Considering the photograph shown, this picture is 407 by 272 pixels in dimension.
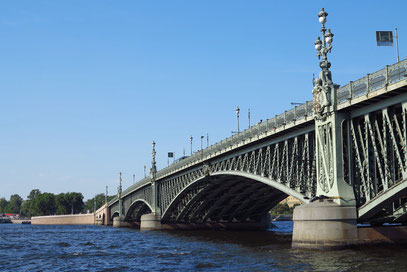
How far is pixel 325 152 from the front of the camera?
35.2 metres

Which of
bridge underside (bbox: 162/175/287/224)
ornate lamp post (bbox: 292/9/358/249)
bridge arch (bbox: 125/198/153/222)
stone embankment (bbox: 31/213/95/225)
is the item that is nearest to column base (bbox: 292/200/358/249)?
ornate lamp post (bbox: 292/9/358/249)

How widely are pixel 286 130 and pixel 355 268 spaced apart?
18.4 meters

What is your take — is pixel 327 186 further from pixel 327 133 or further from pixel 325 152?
pixel 327 133

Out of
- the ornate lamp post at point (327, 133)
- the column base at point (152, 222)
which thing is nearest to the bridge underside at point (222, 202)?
the column base at point (152, 222)

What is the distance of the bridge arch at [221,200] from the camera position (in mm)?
64875

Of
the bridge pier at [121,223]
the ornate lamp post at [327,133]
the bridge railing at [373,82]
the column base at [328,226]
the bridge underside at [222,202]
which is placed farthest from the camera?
the bridge pier at [121,223]

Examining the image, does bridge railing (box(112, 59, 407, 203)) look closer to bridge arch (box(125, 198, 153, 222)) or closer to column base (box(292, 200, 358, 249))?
column base (box(292, 200, 358, 249))

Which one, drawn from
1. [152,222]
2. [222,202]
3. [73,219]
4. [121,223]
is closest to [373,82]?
[222,202]

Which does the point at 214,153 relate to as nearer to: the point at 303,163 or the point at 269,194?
the point at 269,194

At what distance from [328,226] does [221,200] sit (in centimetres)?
4227

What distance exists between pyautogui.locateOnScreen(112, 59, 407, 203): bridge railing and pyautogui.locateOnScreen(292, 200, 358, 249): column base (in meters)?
6.99

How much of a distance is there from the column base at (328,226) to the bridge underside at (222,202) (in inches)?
1056

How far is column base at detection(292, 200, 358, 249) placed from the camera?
104 feet

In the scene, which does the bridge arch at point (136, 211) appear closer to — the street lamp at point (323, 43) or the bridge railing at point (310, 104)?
the bridge railing at point (310, 104)
